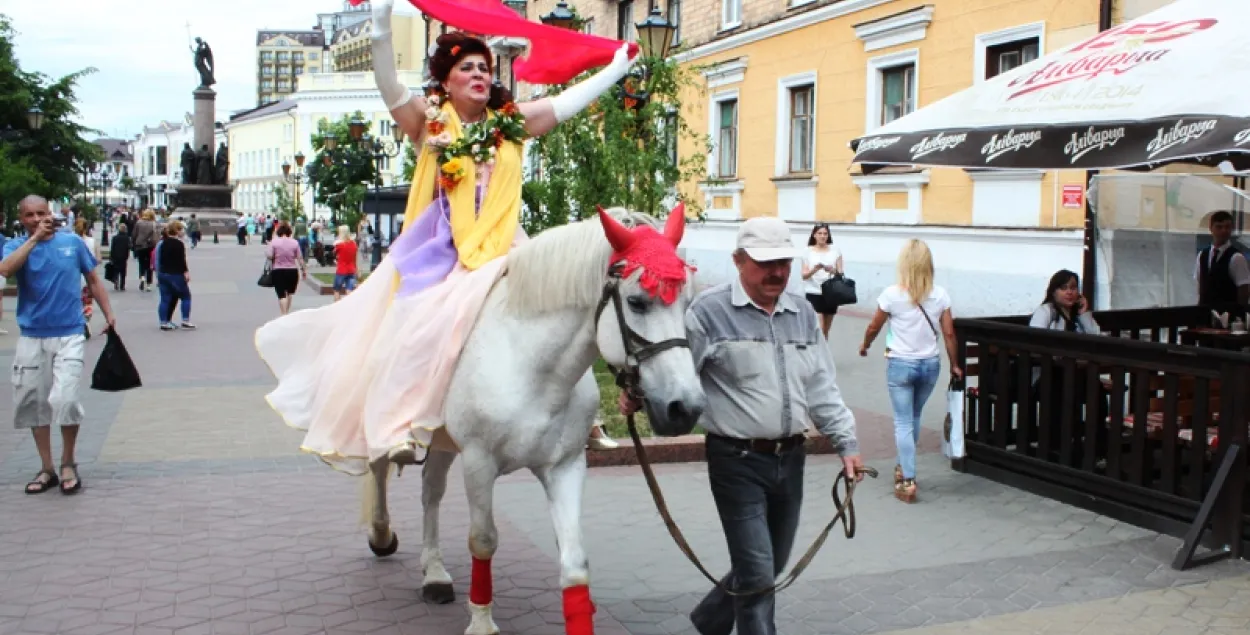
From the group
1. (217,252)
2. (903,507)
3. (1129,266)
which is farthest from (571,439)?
(217,252)

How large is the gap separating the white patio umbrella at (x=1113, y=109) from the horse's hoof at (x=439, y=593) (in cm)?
463

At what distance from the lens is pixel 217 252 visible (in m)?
48.5

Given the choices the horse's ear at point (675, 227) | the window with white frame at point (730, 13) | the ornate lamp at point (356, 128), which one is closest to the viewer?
the horse's ear at point (675, 227)

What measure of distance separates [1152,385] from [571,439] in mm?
4174

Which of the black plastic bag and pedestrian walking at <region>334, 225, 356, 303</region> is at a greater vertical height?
pedestrian walking at <region>334, 225, 356, 303</region>

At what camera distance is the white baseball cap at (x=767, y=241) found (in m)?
4.16

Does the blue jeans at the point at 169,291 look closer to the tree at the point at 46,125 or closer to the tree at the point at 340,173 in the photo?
the tree at the point at 46,125

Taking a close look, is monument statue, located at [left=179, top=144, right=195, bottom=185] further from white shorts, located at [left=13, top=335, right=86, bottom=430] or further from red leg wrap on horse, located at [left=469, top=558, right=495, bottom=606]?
red leg wrap on horse, located at [left=469, top=558, right=495, bottom=606]

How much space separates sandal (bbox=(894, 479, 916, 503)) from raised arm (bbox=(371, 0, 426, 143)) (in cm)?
420

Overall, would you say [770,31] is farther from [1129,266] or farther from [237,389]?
[237,389]

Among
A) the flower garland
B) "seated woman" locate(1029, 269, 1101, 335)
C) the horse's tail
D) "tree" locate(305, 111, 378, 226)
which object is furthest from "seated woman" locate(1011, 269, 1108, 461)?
"tree" locate(305, 111, 378, 226)

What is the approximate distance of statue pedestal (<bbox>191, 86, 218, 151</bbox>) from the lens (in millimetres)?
57375

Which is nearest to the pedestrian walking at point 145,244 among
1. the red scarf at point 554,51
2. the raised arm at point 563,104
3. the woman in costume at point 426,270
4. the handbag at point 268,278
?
the handbag at point 268,278

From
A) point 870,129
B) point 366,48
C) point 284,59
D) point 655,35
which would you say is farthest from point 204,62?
point 284,59
